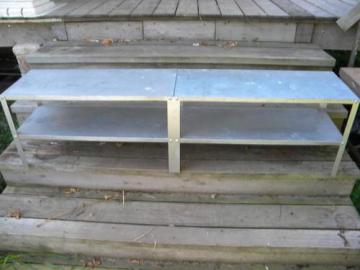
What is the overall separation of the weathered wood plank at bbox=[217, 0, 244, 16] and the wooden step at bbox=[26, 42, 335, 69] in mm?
306

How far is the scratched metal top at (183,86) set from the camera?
1451 millimetres

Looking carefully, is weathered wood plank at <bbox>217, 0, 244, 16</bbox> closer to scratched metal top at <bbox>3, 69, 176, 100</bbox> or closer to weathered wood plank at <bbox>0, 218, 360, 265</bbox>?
scratched metal top at <bbox>3, 69, 176, 100</bbox>

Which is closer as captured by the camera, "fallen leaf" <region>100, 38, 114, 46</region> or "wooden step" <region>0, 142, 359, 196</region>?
"wooden step" <region>0, 142, 359, 196</region>

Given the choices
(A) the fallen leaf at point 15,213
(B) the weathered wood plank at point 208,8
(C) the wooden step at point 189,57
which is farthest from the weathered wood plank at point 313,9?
(A) the fallen leaf at point 15,213

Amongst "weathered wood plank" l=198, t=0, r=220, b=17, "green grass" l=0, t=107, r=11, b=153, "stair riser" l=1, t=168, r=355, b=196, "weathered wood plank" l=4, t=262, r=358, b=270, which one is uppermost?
"weathered wood plank" l=198, t=0, r=220, b=17

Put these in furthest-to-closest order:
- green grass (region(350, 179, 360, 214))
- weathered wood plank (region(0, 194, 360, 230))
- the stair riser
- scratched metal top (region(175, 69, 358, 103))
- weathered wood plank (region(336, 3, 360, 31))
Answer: weathered wood plank (region(336, 3, 360, 31)), green grass (region(350, 179, 360, 214)), the stair riser, weathered wood plank (region(0, 194, 360, 230)), scratched metal top (region(175, 69, 358, 103))

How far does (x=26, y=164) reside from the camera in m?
1.79

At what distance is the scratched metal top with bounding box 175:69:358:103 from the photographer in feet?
4.70

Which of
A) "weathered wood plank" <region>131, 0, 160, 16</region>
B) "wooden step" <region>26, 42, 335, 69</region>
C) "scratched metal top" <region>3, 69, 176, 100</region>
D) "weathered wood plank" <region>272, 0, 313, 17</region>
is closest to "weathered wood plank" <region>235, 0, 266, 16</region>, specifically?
"weathered wood plank" <region>272, 0, 313, 17</region>

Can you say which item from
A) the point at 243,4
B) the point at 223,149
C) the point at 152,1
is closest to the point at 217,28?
the point at 243,4

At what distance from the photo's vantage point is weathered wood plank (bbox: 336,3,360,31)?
2.08 meters

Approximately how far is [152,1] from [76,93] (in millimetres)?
1757

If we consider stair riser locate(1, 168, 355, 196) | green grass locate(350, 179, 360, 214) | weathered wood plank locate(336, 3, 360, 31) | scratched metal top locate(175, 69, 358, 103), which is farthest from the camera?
weathered wood plank locate(336, 3, 360, 31)

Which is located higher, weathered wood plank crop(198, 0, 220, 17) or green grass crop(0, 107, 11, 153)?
weathered wood plank crop(198, 0, 220, 17)
